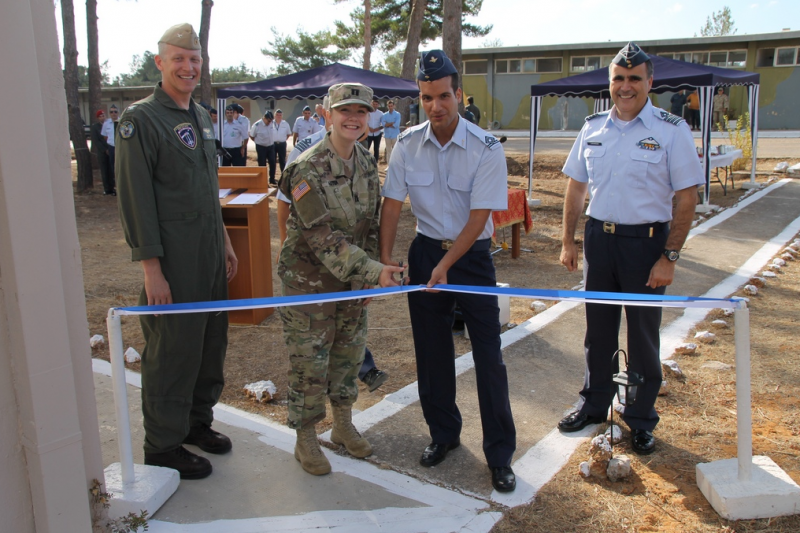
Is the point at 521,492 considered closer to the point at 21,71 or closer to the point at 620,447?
the point at 620,447

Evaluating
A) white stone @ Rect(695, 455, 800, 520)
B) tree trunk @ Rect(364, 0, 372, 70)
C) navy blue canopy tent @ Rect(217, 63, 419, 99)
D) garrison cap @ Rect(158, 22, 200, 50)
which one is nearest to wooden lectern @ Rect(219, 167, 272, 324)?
garrison cap @ Rect(158, 22, 200, 50)

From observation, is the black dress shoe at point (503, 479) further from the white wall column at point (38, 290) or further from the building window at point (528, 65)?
the building window at point (528, 65)

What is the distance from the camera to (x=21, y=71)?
221cm

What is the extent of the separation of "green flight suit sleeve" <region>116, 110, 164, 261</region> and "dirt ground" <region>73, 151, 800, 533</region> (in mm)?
1485

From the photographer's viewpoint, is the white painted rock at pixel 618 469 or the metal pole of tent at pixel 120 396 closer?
the metal pole of tent at pixel 120 396

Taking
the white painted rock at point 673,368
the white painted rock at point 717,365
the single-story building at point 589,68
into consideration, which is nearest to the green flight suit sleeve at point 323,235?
the white painted rock at point 673,368

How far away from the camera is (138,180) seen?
299cm

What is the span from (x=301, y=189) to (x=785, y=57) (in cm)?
3657

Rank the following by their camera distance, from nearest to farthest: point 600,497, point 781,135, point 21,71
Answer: point 21,71, point 600,497, point 781,135

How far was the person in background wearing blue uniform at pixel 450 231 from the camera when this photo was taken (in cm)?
308

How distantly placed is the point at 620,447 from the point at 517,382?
1.01 m

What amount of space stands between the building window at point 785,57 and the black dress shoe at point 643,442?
3531 cm

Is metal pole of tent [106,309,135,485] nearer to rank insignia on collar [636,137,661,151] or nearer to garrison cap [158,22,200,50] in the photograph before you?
garrison cap [158,22,200,50]

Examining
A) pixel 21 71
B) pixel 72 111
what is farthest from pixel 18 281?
pixel 72 111
